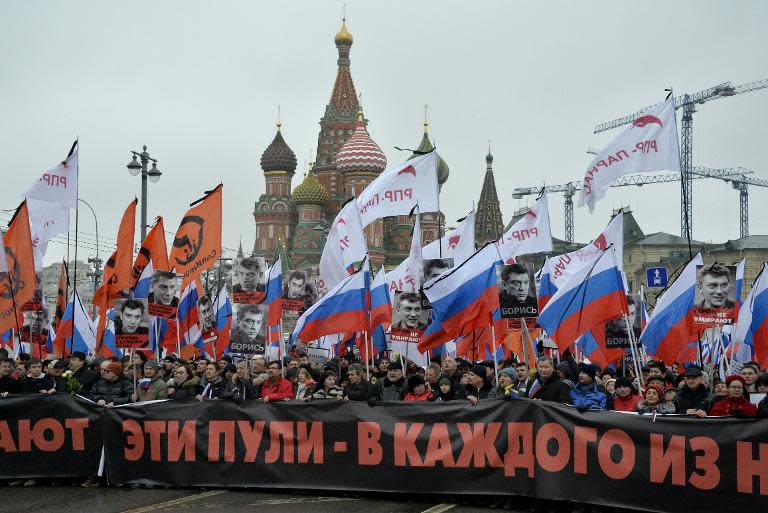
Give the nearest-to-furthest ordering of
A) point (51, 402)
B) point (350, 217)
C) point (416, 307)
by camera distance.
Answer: point (51, 402), point (416, 307), point (350, 217)

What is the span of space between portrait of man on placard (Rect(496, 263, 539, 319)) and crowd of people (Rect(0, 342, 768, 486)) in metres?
0.59

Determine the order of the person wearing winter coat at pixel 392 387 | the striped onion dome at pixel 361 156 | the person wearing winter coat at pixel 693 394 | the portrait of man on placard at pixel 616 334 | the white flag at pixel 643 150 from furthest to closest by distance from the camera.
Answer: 1. the striped onion dome at pixel 361 156
2. the portrait of man on placard at pixel 616 334
3. the white flag at pixel 643 150
4. the person wearing winter coat at pixel 392 387
5. the person wearing winter coat at pixel 693 394

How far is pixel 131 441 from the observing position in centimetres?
1304

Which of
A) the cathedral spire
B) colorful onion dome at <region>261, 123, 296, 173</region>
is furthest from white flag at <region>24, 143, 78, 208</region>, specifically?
the cathedral spire

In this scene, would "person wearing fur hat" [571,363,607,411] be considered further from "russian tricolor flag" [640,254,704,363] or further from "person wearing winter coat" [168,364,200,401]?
"person wearing winter coat" [168,364,200,401]

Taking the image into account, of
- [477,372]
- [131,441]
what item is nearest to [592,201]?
[477,372]

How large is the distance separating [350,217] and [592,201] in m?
4.15

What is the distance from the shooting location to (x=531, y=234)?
807 inches

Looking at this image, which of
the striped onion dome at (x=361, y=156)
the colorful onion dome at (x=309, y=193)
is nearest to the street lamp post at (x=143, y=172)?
the striped onion dome at (x=361, y=156)

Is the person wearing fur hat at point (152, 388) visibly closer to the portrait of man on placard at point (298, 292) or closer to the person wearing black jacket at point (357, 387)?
the person wearing black jacket at point (357, 387)

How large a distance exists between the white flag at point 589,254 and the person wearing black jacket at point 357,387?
395cm

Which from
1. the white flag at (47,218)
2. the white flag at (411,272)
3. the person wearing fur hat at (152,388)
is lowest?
the person wearing fur hat at (152,388)

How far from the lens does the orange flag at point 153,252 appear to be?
59.5ft

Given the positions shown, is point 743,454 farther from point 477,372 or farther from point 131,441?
point 131,441
